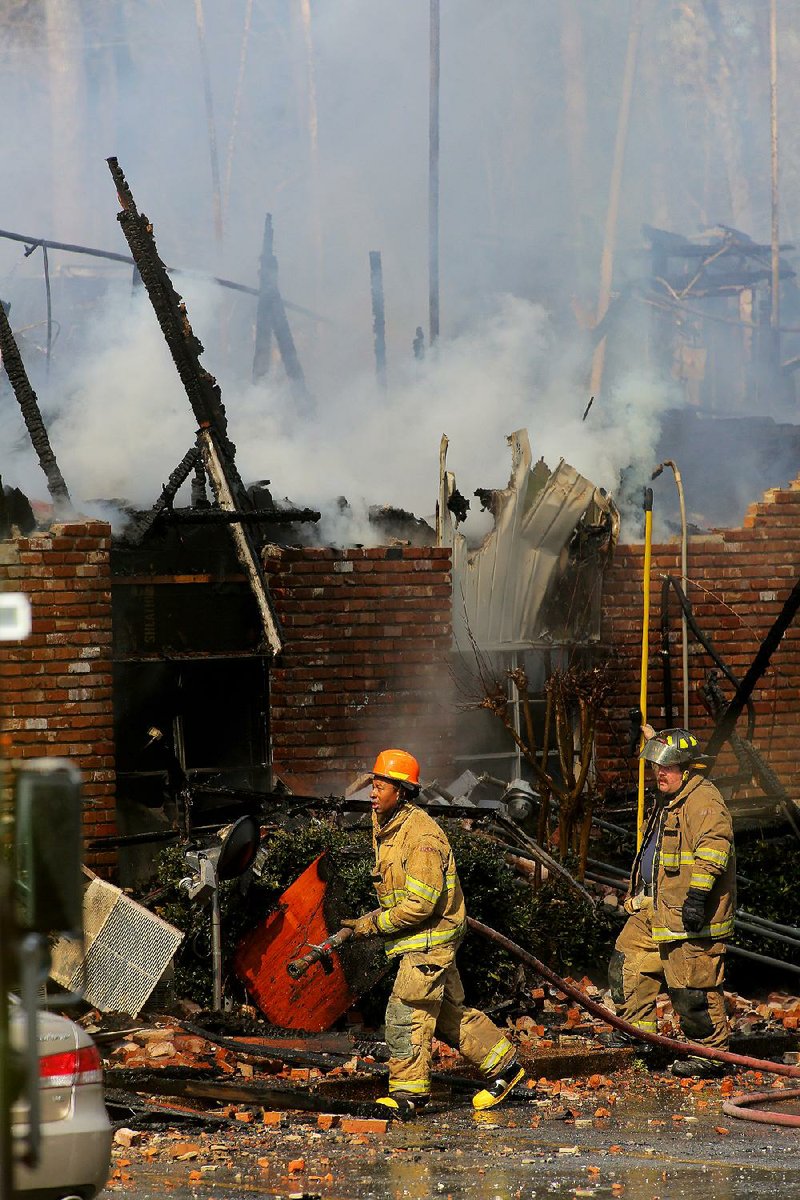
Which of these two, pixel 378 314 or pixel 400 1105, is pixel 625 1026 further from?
pixel 378 314

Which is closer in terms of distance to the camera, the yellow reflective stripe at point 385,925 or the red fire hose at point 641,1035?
the yellow reflective stripe at point 385,925

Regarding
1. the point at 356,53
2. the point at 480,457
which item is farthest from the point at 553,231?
the point at 480,457

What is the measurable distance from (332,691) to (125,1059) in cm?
354

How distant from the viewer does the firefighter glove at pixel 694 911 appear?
7.44 m

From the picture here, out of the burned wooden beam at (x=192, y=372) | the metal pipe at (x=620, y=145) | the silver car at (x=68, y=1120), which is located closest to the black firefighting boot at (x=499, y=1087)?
the silver car at (x=68, y=1120)

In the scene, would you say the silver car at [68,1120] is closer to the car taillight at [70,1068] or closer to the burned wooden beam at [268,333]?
the car taillight at [70,1068]

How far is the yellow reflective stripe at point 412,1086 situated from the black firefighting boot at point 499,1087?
29 cm

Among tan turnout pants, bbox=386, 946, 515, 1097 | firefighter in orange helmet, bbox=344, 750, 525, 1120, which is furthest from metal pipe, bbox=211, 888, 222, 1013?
tan turnout pants, bbox=386, 946, 515, 1097

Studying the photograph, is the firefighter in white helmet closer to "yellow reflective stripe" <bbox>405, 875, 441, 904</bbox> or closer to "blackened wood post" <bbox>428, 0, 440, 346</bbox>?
"yellow reflective stripe" <bbox>405, 875, 441, 904</bbox>

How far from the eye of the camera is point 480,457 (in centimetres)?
1470

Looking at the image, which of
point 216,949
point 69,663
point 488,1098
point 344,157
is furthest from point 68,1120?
point 344,157

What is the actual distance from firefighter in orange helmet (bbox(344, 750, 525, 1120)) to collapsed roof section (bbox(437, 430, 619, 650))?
3791 millimetres

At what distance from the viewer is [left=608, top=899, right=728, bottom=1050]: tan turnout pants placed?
7586 millimetres

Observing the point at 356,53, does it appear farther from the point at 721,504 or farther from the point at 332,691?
the point at 332,691
